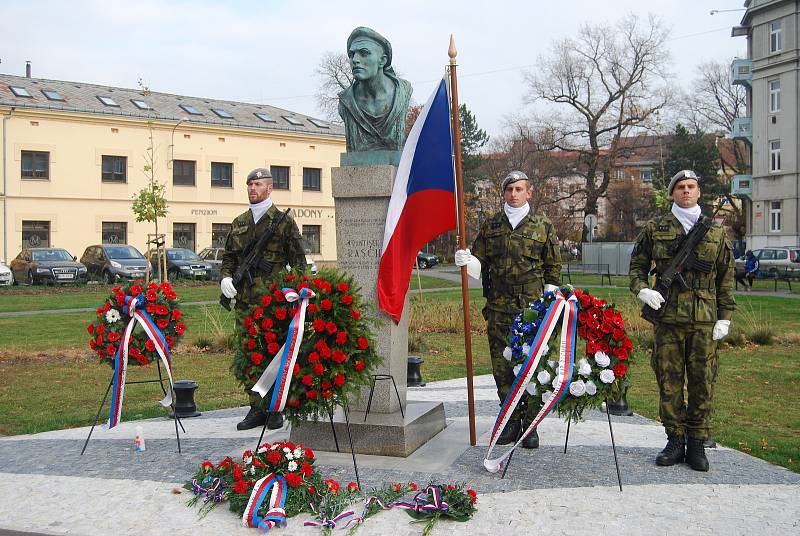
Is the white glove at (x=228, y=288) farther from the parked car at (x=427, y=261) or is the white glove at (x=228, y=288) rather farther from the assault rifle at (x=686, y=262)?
the parked car at (x=427, y=261)

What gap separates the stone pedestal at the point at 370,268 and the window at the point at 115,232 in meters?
34.8

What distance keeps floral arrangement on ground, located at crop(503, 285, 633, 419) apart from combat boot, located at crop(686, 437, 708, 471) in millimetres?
895

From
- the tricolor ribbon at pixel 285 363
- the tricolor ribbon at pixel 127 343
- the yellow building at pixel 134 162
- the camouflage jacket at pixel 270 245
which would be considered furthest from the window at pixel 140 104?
the tricolor ribbon at pixel 285 363

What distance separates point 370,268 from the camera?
22.5ft

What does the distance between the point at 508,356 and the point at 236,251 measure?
10.0 feet

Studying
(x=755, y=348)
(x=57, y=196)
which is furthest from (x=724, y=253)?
(x=57, y=196)

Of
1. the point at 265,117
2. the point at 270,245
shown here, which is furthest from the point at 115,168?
the point at 270,245

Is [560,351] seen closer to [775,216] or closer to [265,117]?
[265,117]

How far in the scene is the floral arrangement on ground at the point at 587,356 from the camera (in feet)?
18.6

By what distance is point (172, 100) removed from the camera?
43406 mm

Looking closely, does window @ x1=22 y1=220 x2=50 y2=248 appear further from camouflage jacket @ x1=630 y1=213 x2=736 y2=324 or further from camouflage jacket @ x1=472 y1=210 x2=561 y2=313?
camouflage jacket @ x1=630 y1=213 x2=736 y2=324

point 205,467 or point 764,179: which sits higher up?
point 764,179

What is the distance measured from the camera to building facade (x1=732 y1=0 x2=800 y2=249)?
41.5 meters

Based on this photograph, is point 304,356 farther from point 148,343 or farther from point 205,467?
point 148,343
